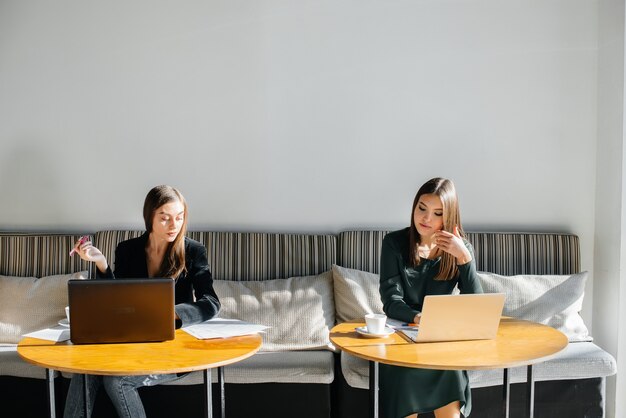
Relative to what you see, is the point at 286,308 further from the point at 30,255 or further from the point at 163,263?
the point at 30,255

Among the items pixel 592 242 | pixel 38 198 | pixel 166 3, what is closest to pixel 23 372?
pixel 38 198

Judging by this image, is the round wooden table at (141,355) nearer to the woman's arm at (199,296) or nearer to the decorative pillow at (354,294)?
the woman's arm at (199,296)

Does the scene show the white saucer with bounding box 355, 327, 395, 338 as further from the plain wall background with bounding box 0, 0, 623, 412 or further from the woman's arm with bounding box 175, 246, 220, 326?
the plain wall background with bounding box 0, 0, 623, 412

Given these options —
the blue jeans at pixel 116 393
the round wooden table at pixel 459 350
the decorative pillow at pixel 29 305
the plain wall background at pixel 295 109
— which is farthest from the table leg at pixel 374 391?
the decorative pillow at pixel 29 305

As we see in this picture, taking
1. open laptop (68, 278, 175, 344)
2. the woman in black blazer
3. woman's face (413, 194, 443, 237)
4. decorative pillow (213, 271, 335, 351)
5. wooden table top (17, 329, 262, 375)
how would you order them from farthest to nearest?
1. decorative pillow (213, 271, 335, 351)
2. woman's face (413, 194, 443, 237)
3. the woman in black blazer
4. open laptop (68, 278, 175, 344)
5. wooden table top (17, 329, 262, 375)

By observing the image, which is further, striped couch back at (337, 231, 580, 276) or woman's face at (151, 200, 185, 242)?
striped couch back at (337, 231, 580, 276)

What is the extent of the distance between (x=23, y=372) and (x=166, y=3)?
1.92 meters

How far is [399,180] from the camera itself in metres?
3.75

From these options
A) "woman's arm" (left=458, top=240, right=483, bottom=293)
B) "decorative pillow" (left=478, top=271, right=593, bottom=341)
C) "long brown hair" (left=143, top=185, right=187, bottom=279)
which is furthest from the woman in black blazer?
"decorative pillow" (left=478, top=271, right=593, bottom=341)

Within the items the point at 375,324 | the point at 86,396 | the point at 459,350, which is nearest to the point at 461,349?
the point at 459,350

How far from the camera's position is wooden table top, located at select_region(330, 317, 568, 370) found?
2.07m

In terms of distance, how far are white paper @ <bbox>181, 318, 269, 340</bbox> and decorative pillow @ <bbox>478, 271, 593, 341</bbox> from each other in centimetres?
136

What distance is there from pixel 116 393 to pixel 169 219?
0.65 meters

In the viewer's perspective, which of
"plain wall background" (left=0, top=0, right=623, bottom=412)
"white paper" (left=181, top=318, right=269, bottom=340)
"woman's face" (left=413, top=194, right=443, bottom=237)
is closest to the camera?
"white paper" (left=181, top=318, right=269, bottom=340)
